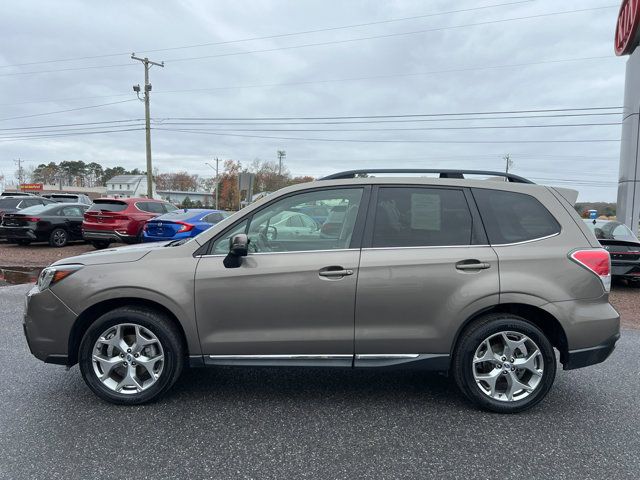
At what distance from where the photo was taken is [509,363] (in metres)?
3.31

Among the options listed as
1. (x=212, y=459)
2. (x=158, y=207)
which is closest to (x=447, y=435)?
(x=212, y=459)

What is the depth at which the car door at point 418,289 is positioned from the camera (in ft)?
10.6

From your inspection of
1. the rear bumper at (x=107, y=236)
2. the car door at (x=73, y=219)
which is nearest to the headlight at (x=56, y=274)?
the rear bumper at (x=107, y=236)

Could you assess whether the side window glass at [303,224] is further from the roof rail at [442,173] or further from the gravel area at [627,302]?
the gravel area at [627,302]

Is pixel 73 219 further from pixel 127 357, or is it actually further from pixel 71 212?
pixel 127 357

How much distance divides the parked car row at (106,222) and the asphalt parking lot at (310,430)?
267 inches

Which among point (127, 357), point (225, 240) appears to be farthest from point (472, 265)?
point (127, 357)

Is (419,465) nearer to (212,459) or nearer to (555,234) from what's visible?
(212,459)

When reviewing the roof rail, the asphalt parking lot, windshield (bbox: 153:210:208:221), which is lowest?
the asphalt parking lot

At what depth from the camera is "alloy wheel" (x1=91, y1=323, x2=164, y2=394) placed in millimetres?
3330

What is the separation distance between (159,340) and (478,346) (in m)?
2.41

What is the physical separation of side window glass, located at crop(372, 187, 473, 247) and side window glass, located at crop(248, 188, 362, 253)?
23 cm

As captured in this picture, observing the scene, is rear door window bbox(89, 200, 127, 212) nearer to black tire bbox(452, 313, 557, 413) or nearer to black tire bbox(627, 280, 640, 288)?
black tire bbox(452, 313, 557, 413)

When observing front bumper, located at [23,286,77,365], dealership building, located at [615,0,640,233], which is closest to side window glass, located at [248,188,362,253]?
front bumper, located at [23,286,77,365]
